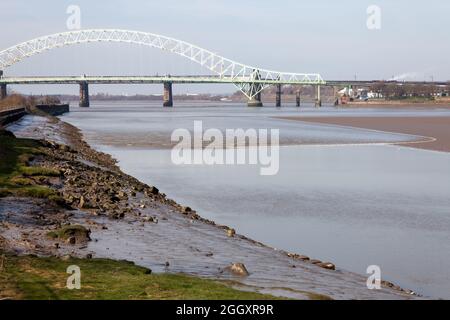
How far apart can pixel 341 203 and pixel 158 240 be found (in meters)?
8.65

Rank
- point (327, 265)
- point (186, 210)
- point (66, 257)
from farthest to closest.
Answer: point (186, 210) → point (327, 265) → point (66, 257)

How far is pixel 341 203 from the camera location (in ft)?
71.4

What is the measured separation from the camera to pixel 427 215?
19.5 m

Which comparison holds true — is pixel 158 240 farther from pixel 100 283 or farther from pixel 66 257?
pixel 100 283

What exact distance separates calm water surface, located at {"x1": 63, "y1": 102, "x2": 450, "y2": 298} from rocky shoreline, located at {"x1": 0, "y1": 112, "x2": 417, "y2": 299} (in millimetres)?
1079

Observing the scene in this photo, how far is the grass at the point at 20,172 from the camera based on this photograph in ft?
59.8

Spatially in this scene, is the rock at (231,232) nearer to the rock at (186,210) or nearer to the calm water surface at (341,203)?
the calm water surface at (341,203)

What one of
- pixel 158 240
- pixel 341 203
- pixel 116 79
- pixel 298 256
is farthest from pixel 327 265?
pixel 116 79

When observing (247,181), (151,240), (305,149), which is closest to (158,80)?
(305,149)

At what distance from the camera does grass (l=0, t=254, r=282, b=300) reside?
9.19 metres

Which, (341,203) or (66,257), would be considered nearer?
(66,257)

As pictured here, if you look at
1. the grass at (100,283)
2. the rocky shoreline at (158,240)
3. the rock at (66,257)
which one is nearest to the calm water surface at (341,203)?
the rocky shoreline at (158,240)

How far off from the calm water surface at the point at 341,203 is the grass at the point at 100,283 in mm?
3937
